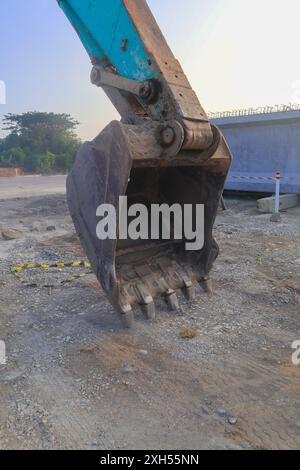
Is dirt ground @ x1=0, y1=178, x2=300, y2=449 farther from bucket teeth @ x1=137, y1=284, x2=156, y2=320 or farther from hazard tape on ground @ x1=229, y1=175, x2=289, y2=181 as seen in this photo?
hazard tape on ground @ x1=229, y1=175, x2=289, y2=181

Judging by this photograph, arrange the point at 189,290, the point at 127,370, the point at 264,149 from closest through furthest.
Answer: the point at 127,370 < the point at 189,290 < the point at 264,149

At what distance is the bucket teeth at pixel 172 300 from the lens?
11.6 ft

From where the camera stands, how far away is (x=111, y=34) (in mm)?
3178

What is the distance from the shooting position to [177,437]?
208 centimetres

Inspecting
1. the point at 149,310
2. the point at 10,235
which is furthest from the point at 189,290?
the point at 10,235

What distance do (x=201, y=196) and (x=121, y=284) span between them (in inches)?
45.1

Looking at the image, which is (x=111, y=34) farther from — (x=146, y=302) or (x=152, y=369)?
(x=152, y=369)

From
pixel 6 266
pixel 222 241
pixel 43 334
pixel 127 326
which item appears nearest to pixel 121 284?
pixel 127 326

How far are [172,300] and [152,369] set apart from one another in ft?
3.01

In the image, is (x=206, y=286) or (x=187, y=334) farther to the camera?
(x=206, y=286)

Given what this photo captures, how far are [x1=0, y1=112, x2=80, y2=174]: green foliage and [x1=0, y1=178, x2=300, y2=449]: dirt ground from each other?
32.7 metres

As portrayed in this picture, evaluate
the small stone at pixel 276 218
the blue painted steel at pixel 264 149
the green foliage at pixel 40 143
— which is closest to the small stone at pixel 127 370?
the small stone at pixel 276 218

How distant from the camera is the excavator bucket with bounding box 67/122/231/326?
9.22 feet
